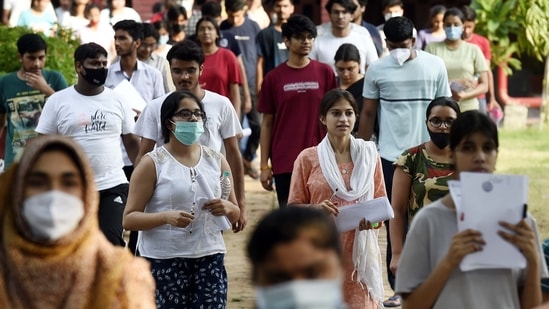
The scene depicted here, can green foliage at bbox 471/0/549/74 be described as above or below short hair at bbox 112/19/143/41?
below

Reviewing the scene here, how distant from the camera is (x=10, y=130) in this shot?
10953 mm

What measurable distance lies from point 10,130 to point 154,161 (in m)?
3.32

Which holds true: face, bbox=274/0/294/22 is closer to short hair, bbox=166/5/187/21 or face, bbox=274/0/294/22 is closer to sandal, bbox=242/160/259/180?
short hair, bbox=166/5/187/21

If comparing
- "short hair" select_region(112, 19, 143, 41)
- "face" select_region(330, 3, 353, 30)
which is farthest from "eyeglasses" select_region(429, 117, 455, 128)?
"face" select_region(330, 3, 353, 30)

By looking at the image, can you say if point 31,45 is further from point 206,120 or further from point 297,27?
point 206,120

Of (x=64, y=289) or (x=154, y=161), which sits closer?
(x=64, y=289)

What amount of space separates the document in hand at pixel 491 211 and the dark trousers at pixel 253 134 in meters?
11.3

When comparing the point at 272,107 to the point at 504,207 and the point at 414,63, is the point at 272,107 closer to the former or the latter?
the point at 414,63

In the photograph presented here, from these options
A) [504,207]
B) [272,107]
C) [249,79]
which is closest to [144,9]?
[249,79]

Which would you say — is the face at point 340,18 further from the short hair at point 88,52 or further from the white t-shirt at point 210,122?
the white t-shirt at point 210,122

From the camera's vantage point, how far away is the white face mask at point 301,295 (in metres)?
3.64

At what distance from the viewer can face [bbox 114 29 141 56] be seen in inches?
484

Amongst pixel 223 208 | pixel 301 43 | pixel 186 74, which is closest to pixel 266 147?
pixel 301 43

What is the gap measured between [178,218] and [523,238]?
2818mm
